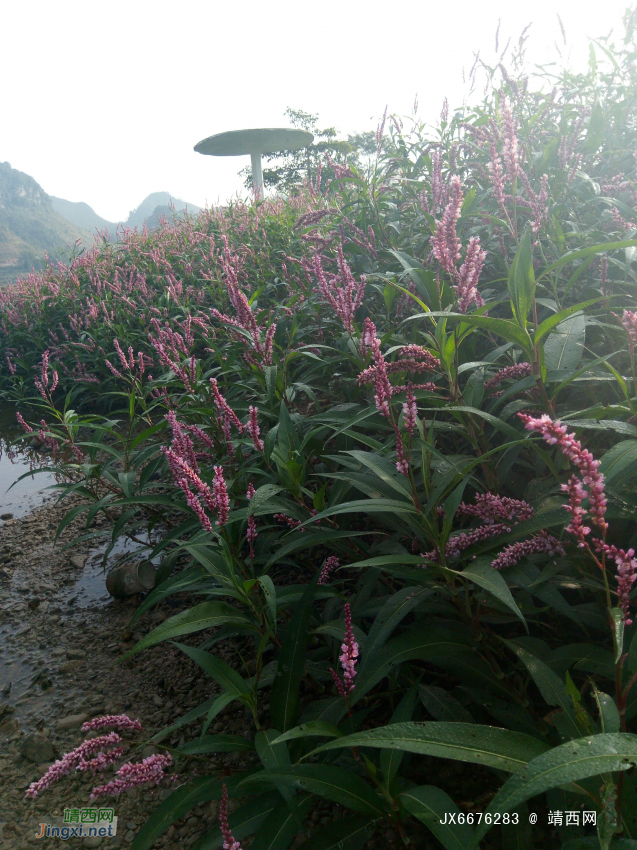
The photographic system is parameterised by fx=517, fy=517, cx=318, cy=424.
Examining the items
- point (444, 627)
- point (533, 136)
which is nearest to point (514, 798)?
point (444, 627)

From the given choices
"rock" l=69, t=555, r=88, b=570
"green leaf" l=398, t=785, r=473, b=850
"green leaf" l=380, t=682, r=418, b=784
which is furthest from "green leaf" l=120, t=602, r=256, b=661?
"rock" l=69, t=555, r=88, b=570

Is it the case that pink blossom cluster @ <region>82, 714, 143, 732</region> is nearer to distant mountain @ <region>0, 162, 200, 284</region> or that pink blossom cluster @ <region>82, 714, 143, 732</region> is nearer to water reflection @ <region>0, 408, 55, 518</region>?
water reflection @ <region>0, 408, 55, 518</region>

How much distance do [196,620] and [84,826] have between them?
101 centimetres

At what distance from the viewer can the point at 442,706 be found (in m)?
1.49

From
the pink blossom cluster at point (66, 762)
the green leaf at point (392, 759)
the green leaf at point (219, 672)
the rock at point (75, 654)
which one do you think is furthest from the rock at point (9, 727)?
the green leaf at point (392, 759)

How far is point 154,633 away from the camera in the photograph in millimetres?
1280

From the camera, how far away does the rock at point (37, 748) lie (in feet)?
6.78

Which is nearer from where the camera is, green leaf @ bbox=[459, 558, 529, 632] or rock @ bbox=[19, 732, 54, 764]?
green leaf @ bbox=[459, 558, 529, 632]

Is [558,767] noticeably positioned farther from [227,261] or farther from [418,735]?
[227,261]

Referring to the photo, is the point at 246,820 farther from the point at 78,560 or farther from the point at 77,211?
the point at 77,211

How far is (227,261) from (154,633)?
2.83 metres

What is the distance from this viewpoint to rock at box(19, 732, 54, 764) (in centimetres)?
207

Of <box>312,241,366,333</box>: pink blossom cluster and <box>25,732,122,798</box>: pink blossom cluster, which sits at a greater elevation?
<box>312,241,366,333</box>: pink blossom cluster

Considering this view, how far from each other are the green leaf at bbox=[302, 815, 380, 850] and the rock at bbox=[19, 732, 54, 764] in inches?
53.0
